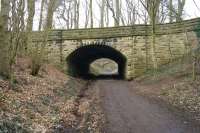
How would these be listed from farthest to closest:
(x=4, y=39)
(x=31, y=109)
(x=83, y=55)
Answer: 1. (x=83, y=55)
2. (x=4, y=39)
3. (x=31, y=109)

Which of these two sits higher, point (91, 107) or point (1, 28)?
point (1, 28)

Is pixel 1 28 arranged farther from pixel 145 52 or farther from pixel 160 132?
pixel 145 52

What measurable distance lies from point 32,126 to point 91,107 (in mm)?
4127

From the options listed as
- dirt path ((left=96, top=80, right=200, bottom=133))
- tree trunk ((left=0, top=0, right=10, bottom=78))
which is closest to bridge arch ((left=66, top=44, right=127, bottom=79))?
dirt path ((left=96, top=80, right=200, bottom=133))

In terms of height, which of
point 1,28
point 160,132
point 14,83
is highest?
point 1,28

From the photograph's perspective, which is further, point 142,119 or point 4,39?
point 4,39

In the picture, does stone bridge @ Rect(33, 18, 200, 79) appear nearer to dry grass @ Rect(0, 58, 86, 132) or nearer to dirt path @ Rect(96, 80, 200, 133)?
dry grass @ Rect(0, 58, 86, 132)

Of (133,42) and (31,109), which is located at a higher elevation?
(133,42)

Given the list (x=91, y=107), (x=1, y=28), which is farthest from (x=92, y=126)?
(x=1, y=28)

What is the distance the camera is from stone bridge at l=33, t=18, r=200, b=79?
2508cm

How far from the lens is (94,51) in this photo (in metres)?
32.1

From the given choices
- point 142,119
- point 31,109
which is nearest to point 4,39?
point 31,109

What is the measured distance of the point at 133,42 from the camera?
2642cm

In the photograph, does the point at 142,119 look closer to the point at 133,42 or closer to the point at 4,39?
the point at 4,39
